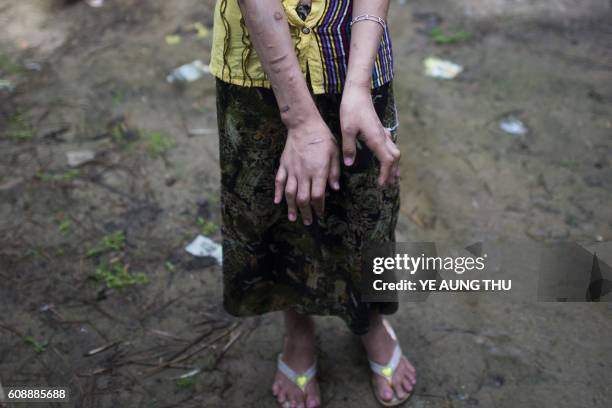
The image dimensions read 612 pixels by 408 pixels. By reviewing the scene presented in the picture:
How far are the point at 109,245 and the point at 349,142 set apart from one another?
1453 mm

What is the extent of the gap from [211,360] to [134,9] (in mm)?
2940

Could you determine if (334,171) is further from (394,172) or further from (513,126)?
(513,126)

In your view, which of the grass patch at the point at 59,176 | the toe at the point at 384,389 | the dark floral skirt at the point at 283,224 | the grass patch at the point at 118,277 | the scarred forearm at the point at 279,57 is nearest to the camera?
the scarred forearm at the point at 279,57

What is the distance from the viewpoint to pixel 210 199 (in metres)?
2.51

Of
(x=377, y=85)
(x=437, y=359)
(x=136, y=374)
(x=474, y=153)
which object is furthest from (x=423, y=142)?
(x=136, y=374)

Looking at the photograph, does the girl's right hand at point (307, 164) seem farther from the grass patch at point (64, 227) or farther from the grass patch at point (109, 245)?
the grass patch at point (64, 227)

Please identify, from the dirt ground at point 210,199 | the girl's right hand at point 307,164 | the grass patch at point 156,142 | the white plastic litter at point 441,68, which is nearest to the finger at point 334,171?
the girl's right hand at point 307,164

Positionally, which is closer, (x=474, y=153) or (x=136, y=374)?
(x=136, y=374)

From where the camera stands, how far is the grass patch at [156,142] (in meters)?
2.78

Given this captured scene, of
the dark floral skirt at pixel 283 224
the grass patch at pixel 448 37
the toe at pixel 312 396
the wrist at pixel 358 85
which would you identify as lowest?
the toe at pixel 312 396

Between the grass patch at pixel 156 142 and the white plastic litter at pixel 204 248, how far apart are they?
666 millimetres

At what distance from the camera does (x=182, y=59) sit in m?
3.42

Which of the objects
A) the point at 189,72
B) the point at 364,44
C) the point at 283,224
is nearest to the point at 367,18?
the point at 364,44

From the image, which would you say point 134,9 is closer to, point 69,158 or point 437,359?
point 69,158
